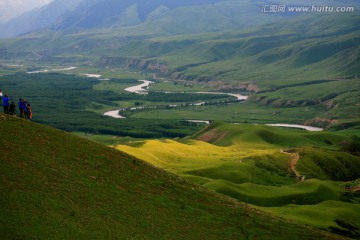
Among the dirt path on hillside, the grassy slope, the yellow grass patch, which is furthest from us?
the dirt path on hillside

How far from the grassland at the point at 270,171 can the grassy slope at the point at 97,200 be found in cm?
1542

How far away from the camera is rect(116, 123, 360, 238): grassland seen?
234 feet

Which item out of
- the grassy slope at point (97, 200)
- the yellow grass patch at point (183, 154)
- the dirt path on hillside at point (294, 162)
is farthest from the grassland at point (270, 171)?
the grassy slope at point (97, 200)

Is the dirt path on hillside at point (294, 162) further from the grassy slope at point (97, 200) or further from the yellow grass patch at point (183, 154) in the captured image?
the grassy slope at point (97, 200)

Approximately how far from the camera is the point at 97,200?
144 ft

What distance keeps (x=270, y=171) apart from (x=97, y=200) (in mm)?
62915

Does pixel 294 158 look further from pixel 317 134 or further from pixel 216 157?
pixel 317 134

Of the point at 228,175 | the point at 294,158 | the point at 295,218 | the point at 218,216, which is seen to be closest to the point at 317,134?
the point at 294,158

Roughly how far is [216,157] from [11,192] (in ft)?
236

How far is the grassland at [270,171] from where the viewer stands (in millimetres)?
71250

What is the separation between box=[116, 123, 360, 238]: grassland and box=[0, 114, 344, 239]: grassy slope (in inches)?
607

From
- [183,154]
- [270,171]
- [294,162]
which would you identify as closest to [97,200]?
[270,171]

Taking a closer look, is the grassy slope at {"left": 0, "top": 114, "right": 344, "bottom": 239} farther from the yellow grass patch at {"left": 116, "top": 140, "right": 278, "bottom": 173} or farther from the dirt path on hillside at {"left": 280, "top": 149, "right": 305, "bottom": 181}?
the dirt path on hillside at {"left": 280, "top": 149, "right": 305, "bottom": 181}

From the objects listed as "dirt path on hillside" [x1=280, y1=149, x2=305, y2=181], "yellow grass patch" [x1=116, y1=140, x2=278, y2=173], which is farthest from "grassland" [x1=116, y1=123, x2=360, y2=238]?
"dirt path on hillside" [x1=280, y1=149, x2=305, y2=181]
